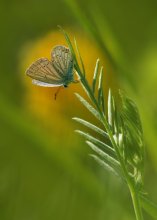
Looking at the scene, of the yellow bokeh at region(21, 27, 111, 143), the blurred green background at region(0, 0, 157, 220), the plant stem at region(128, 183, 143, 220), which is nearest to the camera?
the plant stem at region(128, 183, 143, 220)

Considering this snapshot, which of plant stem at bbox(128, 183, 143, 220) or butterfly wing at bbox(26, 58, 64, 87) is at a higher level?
butterfly wing at bbox(26, 58, 64, 87)

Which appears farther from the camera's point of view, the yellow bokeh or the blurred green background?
the yellow bokeh

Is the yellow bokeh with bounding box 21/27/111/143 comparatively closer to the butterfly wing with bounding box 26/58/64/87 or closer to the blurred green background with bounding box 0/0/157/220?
the blurred green background with bounding box 0/0/157/220

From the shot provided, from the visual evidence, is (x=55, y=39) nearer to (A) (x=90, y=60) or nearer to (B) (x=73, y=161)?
(A) (x=90, y=60)

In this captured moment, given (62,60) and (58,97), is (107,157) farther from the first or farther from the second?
(58,97)

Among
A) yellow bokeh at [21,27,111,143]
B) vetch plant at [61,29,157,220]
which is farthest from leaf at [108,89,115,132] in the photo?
yellow bokeh at [21,27,111,143]

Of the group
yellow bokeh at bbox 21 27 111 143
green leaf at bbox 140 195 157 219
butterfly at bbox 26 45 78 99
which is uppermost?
butterfly at bbox 26 45 78 99

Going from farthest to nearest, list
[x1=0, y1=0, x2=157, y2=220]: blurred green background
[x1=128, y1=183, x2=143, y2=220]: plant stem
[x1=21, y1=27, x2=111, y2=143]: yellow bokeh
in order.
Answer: [x1=21, y1=27, x2=111, y2=143]: yellow bokeh → [x1=0, y1=0, x2=157, y2=220]: blurred green background → [x1=128, y1=183, x2=143, y2=220]: plant stem

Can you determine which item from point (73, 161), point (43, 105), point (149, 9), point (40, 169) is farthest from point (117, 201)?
point (149, 9)
